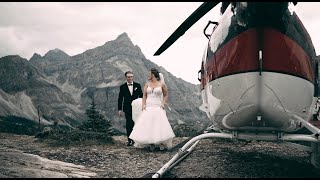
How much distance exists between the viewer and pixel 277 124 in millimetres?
4930

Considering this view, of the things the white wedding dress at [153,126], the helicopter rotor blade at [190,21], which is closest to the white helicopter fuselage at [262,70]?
the helicopter rotor blade at [190,21]

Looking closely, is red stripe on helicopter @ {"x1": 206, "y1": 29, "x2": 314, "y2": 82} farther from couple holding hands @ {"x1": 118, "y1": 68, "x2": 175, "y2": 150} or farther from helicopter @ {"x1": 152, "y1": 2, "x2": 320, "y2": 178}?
couple holding hands @ {"x1": 118, "y1": 68, "x2": 175, "y2": 150}

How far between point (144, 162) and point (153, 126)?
191 centimetres

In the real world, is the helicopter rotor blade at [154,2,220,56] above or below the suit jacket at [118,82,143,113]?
above

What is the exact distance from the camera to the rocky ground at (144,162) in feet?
19.9

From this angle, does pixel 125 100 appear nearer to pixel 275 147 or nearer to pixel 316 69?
pixel 275 147

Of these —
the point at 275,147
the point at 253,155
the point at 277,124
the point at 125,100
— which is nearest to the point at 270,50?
the point at 277,124

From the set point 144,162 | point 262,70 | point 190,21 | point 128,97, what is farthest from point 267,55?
point 128,97

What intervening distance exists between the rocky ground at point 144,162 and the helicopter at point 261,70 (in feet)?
4.09

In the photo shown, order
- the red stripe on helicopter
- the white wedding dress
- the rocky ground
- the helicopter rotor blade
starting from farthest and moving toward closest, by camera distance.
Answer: the white wedding dress
the rocky ground
the helicopter rotor blade
the red stripe on helicopter

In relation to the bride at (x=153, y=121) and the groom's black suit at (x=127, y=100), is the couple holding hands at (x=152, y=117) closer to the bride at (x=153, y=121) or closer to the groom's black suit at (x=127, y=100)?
the bride at (x=153, y=121)

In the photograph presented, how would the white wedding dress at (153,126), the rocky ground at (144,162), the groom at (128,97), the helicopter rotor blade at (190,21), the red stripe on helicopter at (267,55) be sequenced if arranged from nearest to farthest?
1. the red stripe on helicopter at (267,55)
2. the helicopter rotor blade at (190,21)
3. the rocky ground at (144,162)
4. the white wedding dress at (153,126)
5. the groom at (128,97)

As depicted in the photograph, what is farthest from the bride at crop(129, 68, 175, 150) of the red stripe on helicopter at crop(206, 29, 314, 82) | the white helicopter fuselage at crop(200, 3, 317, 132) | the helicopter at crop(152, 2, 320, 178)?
the red stripe on helicopter at crop(206, 29, 314, 82)

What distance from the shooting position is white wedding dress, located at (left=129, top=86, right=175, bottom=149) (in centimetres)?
948
